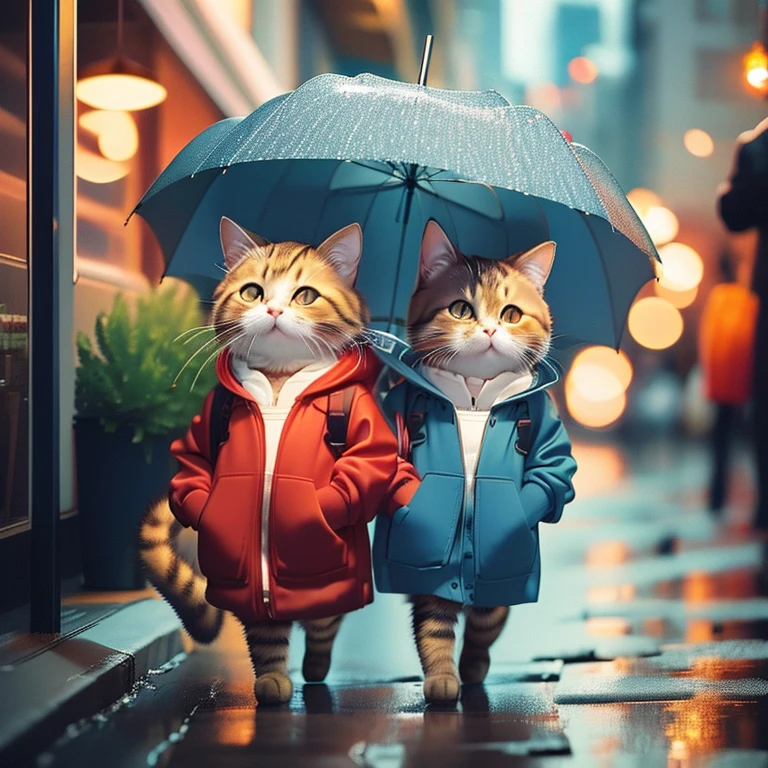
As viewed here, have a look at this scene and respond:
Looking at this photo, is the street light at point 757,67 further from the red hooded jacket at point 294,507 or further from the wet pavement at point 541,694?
the red hooded jacket at point 294,507

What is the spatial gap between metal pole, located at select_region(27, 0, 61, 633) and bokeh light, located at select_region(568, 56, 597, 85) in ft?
10.2

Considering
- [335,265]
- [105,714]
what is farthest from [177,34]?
[105,714]

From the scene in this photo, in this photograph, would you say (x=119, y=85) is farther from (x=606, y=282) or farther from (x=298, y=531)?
(x=298, y=531)

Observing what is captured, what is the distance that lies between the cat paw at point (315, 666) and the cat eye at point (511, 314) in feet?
3.92

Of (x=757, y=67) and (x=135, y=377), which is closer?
(x=135, y=377)

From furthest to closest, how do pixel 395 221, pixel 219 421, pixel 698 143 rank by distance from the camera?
1. pixel 698 143
2. pixel 395 221
3. pixel 219 421

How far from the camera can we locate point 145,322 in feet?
13.9

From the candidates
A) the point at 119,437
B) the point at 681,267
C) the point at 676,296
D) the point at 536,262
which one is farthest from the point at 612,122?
the point at 119,437

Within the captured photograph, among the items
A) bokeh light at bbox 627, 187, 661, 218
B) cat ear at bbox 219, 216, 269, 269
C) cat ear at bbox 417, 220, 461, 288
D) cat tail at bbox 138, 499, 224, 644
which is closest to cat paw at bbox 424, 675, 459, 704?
cat tail at bbox 138, 499, 224, 644

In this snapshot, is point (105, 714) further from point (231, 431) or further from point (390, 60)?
point (390, 60)

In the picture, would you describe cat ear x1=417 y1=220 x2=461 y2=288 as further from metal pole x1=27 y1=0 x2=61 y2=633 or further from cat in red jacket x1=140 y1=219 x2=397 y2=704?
metal pole x1=27 y1=0 x2=61 y2=633

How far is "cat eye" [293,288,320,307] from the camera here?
279cm

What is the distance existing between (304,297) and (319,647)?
1115 mm

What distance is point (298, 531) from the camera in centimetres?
271
